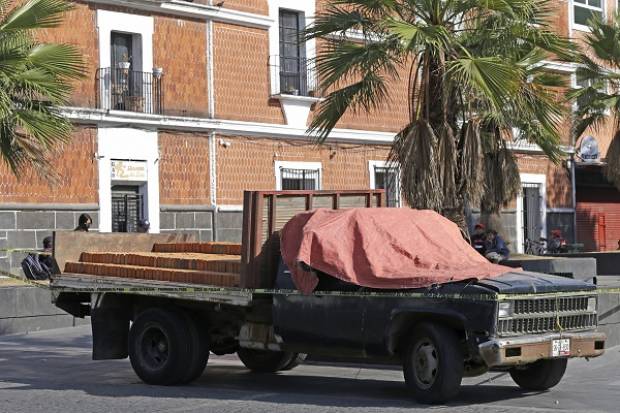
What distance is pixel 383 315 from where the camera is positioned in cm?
1184

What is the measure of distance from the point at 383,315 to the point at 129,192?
17064 millimetres

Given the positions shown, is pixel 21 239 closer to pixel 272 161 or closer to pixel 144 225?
pixel 144 225

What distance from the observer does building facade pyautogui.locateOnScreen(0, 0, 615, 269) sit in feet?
87.4

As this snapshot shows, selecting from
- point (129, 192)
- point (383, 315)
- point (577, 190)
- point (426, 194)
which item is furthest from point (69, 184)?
point (577, 190)

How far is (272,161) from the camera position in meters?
30.6

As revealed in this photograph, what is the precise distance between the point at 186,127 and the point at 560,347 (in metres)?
18.1

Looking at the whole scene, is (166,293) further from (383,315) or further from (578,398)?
(578,398)

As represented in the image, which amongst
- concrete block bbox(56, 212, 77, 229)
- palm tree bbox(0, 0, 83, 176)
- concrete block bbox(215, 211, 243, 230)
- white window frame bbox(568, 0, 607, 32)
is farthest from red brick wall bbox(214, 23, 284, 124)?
white window frame bbox(568, 0, 607, 32)

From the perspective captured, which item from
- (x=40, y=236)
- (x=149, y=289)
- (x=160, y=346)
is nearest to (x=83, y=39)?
(x=40, y=236)

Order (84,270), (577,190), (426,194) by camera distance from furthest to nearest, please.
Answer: (577,190)
(426,194)
(84,270)

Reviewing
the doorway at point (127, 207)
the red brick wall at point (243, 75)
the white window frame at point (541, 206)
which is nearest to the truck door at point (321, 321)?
the doorway at point (127, 207)

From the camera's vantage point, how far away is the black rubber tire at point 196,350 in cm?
1339

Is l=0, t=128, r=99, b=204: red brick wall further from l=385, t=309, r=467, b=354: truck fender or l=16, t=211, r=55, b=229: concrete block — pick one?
l=385, t=309, r=467, b=354: truck fender

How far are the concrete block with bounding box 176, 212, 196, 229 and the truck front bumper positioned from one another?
698 inches
